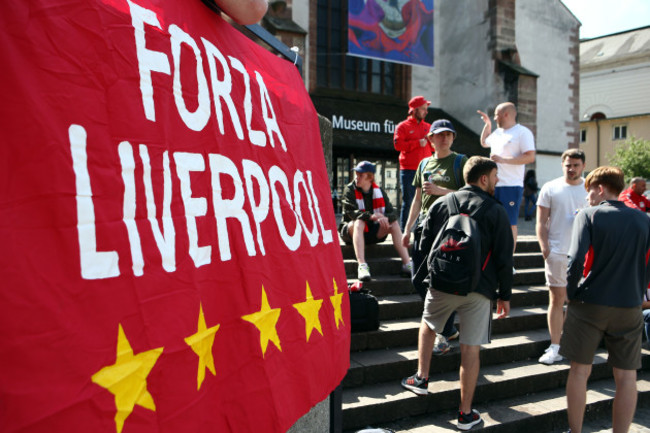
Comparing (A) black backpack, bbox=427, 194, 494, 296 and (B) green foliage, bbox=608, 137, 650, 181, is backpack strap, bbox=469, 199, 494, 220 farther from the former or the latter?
(B) green foliage, bbox=608, 137, 650, 181

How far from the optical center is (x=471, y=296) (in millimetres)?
3693

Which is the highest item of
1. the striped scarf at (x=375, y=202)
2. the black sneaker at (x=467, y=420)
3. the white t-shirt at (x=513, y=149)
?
the white t-shirt at (x=513, y=149)

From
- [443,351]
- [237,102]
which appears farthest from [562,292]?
[237,102]

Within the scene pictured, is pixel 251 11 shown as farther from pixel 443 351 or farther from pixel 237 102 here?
pixel 443 351

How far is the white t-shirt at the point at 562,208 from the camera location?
4.79m

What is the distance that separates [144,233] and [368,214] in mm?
4756

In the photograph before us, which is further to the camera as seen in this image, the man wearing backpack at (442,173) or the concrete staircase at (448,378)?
the man wearing backpack at (442,173)

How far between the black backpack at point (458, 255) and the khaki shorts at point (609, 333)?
2.35ft

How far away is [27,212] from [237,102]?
937 millimetres

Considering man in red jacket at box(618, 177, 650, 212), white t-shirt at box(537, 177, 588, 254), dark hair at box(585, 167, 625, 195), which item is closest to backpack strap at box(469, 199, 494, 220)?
dark hair at box(585, 167, 625, 195)

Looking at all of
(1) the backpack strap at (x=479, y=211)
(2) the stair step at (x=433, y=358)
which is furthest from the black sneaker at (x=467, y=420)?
(1) the backpack strap at (x=479, y=211)

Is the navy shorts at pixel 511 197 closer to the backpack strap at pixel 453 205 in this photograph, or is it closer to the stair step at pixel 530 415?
the stair step at pixel 530 415

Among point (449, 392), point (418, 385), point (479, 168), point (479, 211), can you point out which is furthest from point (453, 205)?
point (449, 392)

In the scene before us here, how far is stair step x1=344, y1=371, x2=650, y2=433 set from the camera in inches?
154
